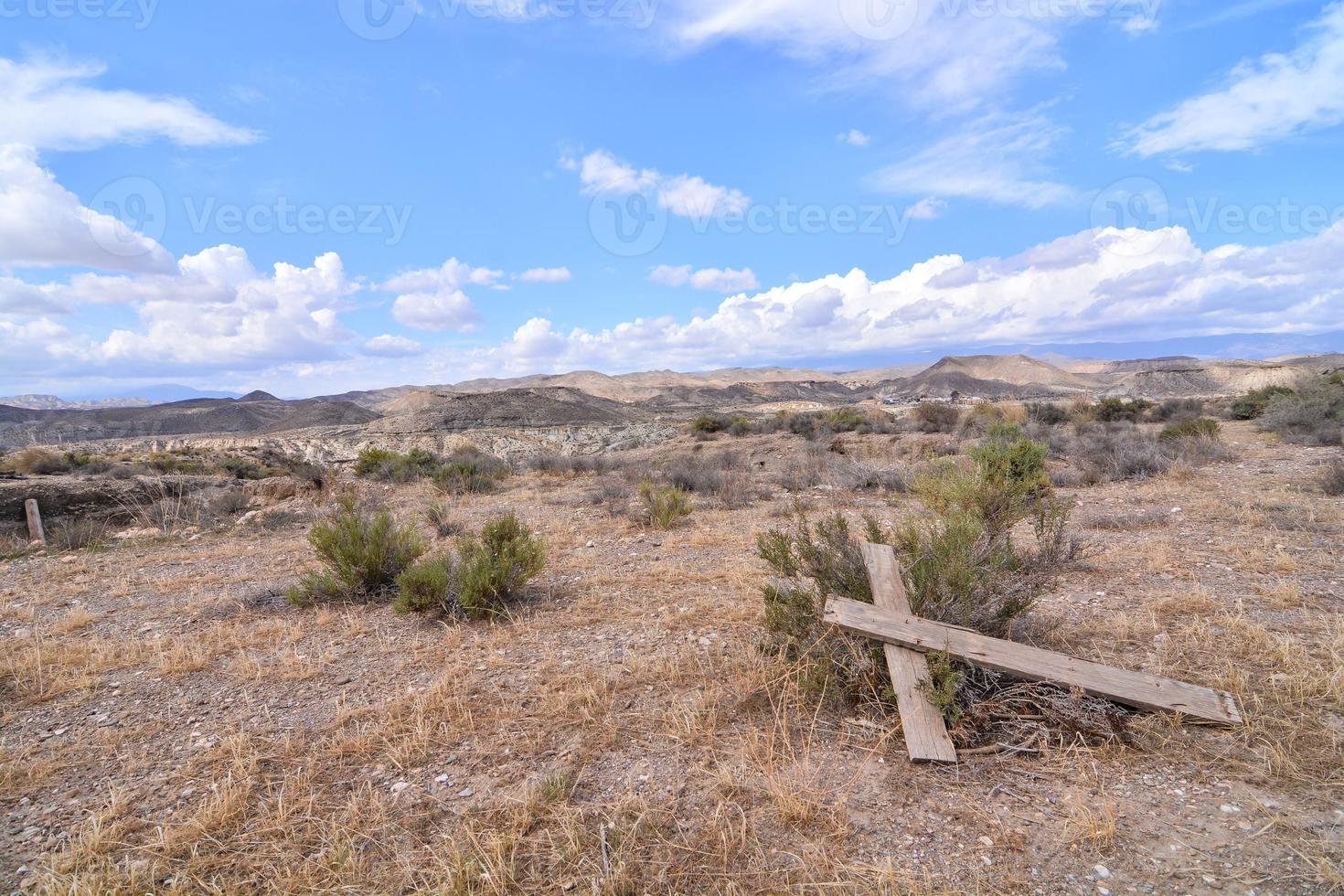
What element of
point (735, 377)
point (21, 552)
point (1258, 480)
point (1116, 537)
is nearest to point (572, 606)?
point (1116, 537)

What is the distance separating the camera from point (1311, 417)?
1533 cm

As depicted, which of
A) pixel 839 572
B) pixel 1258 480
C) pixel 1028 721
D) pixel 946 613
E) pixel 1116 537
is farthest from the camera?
pixel 1258 480

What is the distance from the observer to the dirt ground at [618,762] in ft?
8.00

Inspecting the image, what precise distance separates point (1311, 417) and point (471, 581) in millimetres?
19919

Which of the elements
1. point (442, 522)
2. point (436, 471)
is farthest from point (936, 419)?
point (442, 522)

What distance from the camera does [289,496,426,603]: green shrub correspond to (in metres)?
6.05

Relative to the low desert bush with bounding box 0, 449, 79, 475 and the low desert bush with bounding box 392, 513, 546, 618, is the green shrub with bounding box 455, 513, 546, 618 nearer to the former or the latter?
the low desert bush with bounding box 392, 513, 546, 618

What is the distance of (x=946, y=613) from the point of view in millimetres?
3611

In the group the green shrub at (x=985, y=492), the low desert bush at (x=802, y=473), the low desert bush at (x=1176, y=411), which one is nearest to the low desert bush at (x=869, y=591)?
the green shrub at (x=985, y=492)

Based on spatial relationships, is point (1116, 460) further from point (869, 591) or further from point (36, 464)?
point (36, 464)

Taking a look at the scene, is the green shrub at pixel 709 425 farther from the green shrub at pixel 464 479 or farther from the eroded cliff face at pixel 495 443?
the green shrub at pixel 464 479

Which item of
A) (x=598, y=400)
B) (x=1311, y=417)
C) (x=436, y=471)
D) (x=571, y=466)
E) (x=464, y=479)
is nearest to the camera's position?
(x=464, y=479)

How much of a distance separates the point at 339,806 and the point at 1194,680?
15.2ft

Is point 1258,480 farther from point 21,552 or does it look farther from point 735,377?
point 735,377
